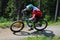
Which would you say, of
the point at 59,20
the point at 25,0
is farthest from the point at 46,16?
the point at 25,0

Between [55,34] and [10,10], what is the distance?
642cm

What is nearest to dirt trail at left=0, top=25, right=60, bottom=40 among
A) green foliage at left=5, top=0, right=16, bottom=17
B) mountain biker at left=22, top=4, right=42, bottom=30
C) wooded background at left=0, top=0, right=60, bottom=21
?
→ mountain biker at left=22, top=4, right=42, bottom=30

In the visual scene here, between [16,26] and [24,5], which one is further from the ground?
[24,5]

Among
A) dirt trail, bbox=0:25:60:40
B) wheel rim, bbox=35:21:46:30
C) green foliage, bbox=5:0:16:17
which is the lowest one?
dirt trail, bbox=0:25:60:40

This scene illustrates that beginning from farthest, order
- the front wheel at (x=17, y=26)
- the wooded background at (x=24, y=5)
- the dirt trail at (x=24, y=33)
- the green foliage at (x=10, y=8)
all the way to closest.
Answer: the green foliage at (x=10, y=8)
the wooded background at (x=24, y=5)
the front wheel at (x=17, y=26)
the dirt trail at (x=24, y=33)

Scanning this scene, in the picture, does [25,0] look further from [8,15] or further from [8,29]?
[8,29]

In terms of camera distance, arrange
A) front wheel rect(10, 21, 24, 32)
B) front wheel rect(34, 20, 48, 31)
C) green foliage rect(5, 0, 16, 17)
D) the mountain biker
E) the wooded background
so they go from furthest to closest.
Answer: green foliage rect(5, 0, 16, 17) → the wooded background → front wheel rect(34, 20, 48, 31) → front wheel rect(10, 21, 24, 32) → the mountain biker

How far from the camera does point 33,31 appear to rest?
447 inches

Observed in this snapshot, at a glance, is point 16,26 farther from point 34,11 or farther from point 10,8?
point 10,8

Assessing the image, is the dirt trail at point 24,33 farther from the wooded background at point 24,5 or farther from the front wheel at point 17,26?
the wooded background at point 24,5

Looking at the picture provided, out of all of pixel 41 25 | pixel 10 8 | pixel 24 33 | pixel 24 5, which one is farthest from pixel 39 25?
pixel 10 8

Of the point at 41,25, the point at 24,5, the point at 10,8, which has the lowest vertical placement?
the point at 41,25

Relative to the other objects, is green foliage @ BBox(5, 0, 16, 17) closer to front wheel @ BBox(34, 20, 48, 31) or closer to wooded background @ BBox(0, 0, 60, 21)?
wooded background @ BBox(0, 0, 60, 21)

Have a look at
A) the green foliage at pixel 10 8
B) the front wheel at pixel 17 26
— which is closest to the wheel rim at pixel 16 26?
the front wheel at pixel 17 26
